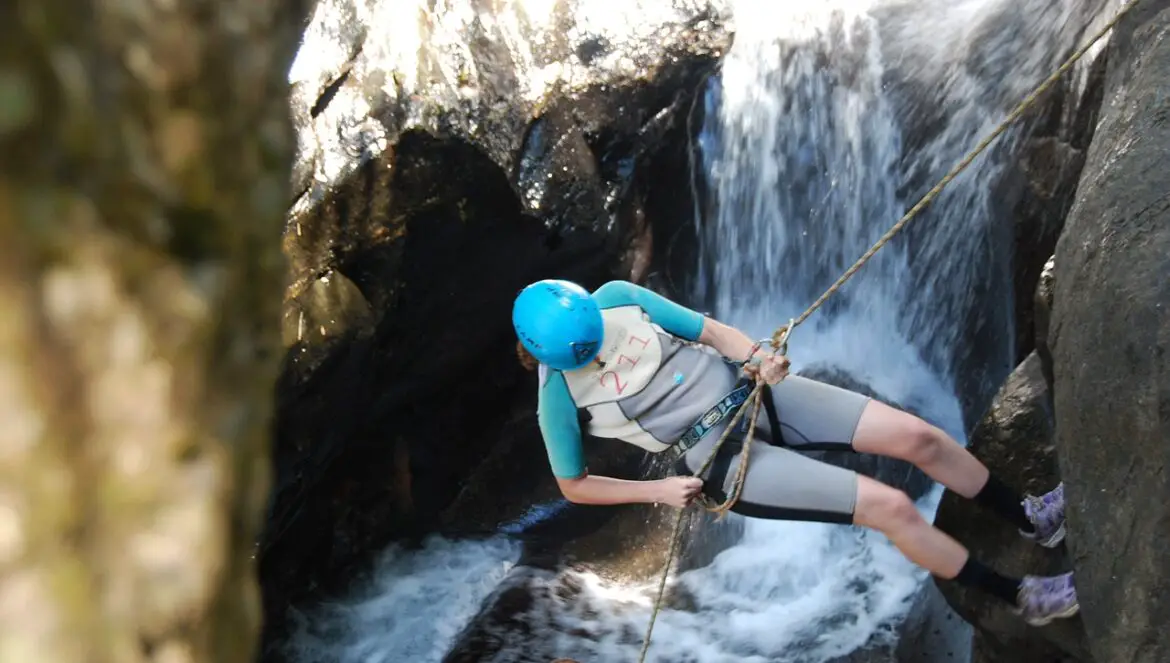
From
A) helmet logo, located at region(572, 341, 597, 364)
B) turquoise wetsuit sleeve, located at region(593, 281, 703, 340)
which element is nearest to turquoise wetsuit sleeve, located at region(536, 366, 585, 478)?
helmet logo, located at region(572, 341, 597, 364)

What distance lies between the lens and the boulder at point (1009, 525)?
3.09m

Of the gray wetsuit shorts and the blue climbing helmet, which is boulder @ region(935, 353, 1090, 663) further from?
the blue climbing helmet

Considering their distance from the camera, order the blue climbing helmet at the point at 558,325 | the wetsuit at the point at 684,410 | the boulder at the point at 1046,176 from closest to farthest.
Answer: the blue climbing helmet at the point at 558,325, the wetsuit at the point at 684,410, the boulder at the point at 1046,176

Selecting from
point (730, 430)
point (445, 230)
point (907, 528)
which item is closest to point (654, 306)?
point (730, 430)

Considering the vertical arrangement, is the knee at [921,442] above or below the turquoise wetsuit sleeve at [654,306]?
below

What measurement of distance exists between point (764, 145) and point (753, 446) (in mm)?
3624

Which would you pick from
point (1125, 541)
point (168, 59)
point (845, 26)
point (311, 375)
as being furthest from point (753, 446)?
point (845, 26)

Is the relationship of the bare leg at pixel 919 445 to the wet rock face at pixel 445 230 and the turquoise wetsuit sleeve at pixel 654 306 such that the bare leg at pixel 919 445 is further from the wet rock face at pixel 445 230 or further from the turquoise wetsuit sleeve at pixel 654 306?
the wet rock face at pixel 445 230

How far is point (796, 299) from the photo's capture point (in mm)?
6039

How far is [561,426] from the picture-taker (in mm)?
2828

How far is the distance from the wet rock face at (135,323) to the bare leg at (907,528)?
249 centimetres

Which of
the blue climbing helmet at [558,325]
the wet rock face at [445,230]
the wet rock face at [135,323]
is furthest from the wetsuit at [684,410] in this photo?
the wet rock face at [135,323]

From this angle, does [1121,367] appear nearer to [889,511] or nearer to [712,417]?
[889,511]

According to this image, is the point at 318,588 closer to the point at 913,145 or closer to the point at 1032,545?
the point at 1032,545
